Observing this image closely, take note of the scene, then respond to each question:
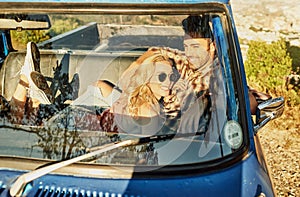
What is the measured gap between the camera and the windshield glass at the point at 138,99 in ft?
7.31

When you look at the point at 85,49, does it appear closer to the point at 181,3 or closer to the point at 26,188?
the point at 181,3

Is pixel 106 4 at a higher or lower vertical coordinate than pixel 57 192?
higher

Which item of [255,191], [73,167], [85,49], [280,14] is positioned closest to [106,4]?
[73,167]

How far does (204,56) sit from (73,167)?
0.91m

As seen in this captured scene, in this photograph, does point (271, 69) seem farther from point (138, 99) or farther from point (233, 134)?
point (233, 134)

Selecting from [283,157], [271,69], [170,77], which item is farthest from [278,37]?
[170,77]

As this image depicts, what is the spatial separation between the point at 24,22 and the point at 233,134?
1.32m

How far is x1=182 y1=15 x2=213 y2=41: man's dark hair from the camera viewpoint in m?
2.41

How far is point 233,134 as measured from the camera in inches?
90.7

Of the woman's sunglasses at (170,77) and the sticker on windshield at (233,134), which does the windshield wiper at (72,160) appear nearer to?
the sticker on windshield at (233,134)

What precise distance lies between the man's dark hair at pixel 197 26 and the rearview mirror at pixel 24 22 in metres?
0.73

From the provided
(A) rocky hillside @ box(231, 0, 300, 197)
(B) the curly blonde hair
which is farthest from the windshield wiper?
(A) rocky hillside @ box(231, 0, 300, 197)

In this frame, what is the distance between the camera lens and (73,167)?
2086mm

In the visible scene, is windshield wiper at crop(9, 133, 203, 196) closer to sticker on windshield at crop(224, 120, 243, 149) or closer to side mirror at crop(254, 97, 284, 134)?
sticker on windshield at crop(224, 120, 243, 149)
